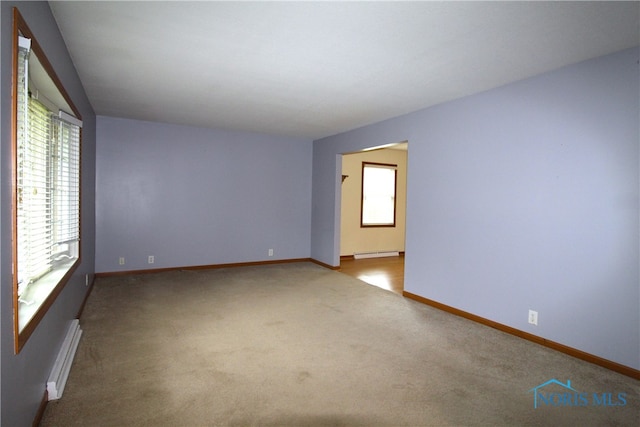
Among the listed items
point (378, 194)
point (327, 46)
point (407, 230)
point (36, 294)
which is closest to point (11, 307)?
point (36, 294)

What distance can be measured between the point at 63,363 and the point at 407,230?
3.78 meters

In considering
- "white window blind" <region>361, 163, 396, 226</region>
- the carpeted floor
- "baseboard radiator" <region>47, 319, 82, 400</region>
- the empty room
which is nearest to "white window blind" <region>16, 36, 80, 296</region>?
the empty room

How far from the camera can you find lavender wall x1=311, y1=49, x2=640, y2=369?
264cm

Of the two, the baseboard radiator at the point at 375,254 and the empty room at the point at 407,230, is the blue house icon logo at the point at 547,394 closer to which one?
the empty room at the point at 407,230

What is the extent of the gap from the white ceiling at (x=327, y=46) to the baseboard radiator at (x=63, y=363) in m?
2.31

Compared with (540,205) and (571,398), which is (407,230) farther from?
(571,398)

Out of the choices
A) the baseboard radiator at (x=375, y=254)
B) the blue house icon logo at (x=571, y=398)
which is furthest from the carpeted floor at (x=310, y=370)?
the baseboard radiator at (x=375, y=254)

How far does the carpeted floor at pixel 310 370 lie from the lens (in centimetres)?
205

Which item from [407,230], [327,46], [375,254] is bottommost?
[375,254]

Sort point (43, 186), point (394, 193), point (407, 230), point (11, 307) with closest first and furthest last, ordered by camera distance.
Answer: point (11, 307) → point (43, 186) → point (407, 230) → point (394, 193)

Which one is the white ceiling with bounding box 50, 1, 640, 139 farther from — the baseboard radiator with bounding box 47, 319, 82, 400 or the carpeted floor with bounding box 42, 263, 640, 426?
the carpeted floor with bounding box 42, 263, 640, 426

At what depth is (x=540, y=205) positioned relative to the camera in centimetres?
316

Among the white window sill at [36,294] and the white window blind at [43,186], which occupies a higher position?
the white window blind at [43,186]

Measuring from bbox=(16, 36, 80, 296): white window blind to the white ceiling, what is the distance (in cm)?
69
